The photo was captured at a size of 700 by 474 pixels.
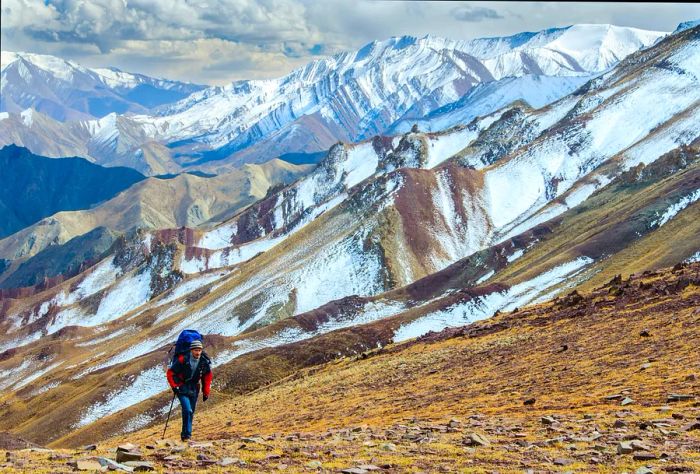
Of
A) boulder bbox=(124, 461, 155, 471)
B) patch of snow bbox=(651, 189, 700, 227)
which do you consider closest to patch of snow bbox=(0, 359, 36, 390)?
patch of snow bbox=(651, 189, 700, 227)

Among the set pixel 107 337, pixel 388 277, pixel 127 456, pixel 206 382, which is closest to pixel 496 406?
pixel 206 382

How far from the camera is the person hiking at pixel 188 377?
23391mm

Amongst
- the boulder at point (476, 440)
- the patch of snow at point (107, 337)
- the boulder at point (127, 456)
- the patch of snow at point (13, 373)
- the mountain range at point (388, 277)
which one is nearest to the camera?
the boulder at point (127, 456)

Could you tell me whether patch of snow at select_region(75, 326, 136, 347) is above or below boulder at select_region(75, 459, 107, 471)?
above

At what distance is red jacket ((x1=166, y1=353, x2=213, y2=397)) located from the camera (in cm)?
2348

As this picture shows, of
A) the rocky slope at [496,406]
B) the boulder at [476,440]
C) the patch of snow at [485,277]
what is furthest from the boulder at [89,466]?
the patch of snow at [485,277]

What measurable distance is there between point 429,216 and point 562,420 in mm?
147488

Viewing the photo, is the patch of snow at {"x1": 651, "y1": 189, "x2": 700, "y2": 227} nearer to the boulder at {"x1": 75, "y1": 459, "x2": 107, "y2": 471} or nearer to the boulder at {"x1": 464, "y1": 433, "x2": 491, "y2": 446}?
the boulder at {"x1": 464, "y1": 433, "x2": 491, "y2": 446}

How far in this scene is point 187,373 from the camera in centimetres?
2361

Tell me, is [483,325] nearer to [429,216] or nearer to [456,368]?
[456,368]

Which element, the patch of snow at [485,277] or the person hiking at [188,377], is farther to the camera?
the patch of snow at [485,277]

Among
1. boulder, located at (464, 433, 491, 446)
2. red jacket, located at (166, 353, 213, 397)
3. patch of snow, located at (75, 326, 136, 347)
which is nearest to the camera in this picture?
boulder, located at (464, 433, 491, 446)

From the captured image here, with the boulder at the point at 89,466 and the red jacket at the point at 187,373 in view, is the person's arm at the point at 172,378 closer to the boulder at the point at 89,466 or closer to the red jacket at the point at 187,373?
the red jacket at the point at 187,373

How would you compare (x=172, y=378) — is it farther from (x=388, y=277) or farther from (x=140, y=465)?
(x=388, y=277)
